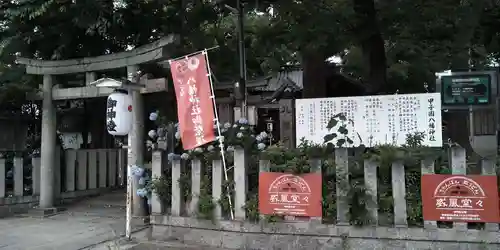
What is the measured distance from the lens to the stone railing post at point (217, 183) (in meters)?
7.36

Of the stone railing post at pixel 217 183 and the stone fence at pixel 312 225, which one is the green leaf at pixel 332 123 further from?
the stone railing post at pixel 217 183

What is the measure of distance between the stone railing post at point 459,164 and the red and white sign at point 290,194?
1878mm

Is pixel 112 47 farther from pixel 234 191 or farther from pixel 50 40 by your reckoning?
pixel 234 191

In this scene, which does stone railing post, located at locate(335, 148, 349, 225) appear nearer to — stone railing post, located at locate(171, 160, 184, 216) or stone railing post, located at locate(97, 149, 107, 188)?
stone railing post, located at locate(171, 160, 184, 216)

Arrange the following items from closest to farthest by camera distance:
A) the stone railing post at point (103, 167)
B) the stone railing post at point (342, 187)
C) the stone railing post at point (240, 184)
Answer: the stone railing post at point (342, 187) < the stone railing post at point (240, 184) < the stone railing post at point (103, 167)

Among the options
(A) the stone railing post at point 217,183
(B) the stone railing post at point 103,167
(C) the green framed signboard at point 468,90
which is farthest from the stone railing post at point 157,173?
(C) the green framed signboard at point 468,90

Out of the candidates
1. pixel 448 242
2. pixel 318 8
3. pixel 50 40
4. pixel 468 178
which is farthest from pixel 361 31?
pixel 50 40

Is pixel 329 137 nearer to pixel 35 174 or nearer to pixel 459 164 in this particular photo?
pixel 459 164

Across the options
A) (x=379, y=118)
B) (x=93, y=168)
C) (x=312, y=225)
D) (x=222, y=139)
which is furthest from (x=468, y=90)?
(x=93, y=168)

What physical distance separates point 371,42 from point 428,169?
4.68 metres

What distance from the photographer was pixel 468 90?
8664 mm

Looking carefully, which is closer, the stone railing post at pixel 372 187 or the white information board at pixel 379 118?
the stone railing post at pixel 372 187

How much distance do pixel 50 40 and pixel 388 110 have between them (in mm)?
8133

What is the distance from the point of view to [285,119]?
8.91 meters
